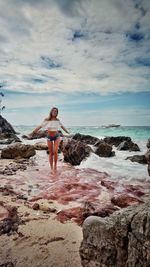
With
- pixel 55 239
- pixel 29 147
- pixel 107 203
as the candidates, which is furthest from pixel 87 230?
pixel 29 147

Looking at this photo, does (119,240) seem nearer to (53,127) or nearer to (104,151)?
(53,127)

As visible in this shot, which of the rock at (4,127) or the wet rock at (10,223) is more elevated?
the rock at (4,127)

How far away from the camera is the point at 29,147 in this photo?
41.3 feet

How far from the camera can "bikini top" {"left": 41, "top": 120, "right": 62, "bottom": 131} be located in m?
9.43

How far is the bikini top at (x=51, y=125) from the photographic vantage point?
9429 millimetres

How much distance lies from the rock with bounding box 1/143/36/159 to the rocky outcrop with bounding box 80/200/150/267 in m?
10.1

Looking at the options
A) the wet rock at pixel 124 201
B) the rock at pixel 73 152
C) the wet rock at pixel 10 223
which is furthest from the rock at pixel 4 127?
the wet rock at pixel 10 223

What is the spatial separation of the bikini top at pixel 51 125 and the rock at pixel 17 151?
11.3ft

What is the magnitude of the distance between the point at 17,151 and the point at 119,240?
10569mm

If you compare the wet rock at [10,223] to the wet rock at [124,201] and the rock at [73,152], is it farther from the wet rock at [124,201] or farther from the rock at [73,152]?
the rock at [73,152]

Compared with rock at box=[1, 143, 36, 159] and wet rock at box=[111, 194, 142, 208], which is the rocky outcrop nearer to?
wet rock at box=[111, 194, 142, 208]

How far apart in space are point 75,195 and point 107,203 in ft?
2.93

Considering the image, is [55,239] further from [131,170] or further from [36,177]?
[131,170]

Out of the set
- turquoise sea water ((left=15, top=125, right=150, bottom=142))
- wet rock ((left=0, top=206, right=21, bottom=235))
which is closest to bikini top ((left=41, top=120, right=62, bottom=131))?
wet rock ((left=0, top=206, right=21, bottom=235))
